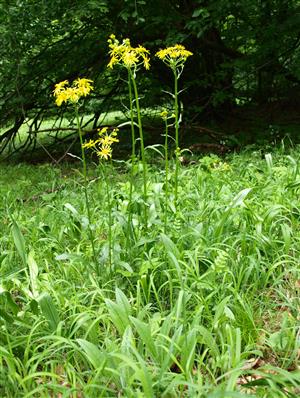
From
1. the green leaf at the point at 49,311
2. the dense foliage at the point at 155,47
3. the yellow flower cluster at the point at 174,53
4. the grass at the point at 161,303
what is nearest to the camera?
the grass at the point at 161,303

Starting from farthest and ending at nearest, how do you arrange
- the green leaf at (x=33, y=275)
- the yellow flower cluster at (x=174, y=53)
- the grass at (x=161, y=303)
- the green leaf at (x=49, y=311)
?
1. the yellow flower cluster at (x=174, y=53)
2. the green leaf at (x=33, y=275)
3. the green leaf at (x=49, y=311)
4. the grass at (x=161, y=303)

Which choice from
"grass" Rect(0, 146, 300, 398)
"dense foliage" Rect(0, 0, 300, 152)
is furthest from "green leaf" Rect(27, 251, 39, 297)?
"dense foliage" Rect(0, 0, 300, 152)

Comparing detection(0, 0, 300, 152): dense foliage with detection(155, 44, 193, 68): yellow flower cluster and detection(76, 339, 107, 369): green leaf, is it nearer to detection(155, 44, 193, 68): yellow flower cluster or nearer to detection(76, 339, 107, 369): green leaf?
detection(155, 44, 193, 68): yellow flower cluster

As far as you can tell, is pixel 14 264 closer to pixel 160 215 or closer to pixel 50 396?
pixel 160 215

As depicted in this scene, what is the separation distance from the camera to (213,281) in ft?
7.08

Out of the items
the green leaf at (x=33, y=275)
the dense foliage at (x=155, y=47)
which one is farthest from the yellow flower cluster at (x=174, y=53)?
the dense foliage at (x=155, y=47)

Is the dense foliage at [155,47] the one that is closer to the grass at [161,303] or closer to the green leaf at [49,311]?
the grass at [161,303]

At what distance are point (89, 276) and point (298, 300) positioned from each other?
37.8 inches

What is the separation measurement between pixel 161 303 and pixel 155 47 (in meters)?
6.05

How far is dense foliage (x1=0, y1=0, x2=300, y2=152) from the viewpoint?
6117 millimetres

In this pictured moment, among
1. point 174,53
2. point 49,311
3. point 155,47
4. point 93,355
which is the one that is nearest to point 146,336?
point 93,355

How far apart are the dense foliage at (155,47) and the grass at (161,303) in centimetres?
344

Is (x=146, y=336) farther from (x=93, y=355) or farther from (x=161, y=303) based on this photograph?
(x=161, y=303)

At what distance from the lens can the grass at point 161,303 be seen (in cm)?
163
